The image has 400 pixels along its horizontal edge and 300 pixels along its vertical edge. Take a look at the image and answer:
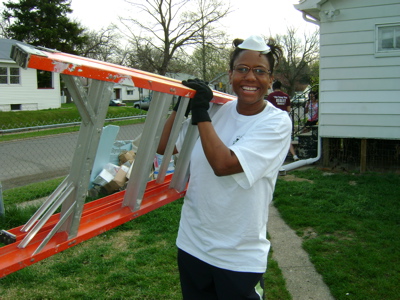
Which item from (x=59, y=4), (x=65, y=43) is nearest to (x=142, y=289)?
(x=65, y=43)

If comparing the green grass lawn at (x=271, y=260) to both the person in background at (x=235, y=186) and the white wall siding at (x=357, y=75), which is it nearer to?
the person in background at (x=235, y=186)

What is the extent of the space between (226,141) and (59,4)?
4065cm

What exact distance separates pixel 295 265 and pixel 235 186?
7.95 feet

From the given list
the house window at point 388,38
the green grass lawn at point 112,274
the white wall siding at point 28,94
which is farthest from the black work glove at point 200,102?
the white wall siding at point 28,94

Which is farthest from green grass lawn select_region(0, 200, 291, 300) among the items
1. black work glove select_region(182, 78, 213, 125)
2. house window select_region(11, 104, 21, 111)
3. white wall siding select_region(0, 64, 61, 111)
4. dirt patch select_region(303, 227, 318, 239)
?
house window select_region(11, 104, 21, 111)

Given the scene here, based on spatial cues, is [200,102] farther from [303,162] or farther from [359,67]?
[303,162]

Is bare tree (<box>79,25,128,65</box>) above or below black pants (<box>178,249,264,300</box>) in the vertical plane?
above

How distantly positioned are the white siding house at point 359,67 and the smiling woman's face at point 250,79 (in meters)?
6.46

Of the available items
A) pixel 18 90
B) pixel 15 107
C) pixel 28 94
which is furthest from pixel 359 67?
pixel 15 107

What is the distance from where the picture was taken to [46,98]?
28625 millimetres

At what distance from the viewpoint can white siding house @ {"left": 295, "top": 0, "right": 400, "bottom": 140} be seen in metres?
7.42

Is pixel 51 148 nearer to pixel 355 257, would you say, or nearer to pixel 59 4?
pixel 355 257

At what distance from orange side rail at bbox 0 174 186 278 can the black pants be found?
35 cm

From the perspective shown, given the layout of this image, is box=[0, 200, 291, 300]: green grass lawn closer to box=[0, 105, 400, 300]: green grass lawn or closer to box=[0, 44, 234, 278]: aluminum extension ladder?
box=[0, 105, 400, 300]: green grass lawn
